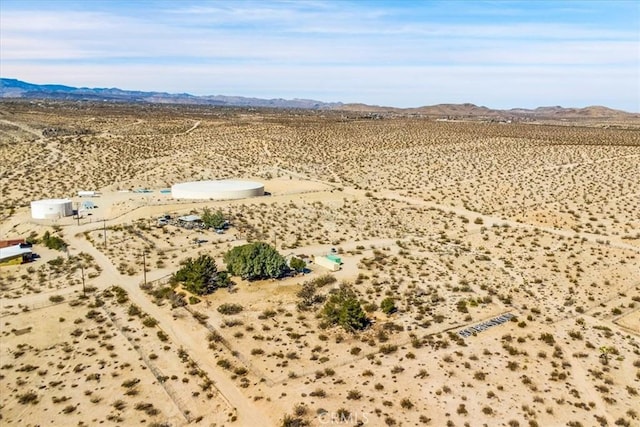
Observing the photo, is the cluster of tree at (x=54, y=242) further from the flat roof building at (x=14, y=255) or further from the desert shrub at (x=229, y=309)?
the desert shrub at (x=229, y=309)

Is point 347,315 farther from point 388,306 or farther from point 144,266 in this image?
point 144,266

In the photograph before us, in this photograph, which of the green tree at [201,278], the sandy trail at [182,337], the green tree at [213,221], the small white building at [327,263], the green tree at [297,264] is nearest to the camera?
the sandy trail at [182,337]

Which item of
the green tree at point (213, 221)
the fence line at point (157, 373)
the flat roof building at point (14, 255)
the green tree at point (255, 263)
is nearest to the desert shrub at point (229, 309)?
the green tree at point (255, 263)

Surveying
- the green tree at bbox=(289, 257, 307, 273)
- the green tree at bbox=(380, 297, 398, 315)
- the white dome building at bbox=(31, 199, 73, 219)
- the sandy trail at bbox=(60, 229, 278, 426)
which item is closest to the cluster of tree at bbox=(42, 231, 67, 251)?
the sandy trail at bbox=(60, 229, 278, 426)

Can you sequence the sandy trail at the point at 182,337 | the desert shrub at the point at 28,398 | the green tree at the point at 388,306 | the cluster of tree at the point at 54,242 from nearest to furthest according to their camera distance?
the sandy trail at the point at 182,337
the desert shrub at the point at 28,398
the green tree at the point at 388,306
the cluster of tree at the point at 54,242

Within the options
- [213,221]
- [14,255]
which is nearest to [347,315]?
[213,221]

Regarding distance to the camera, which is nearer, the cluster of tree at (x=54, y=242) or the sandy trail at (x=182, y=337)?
the sandy trail at (x=182, y=337)
